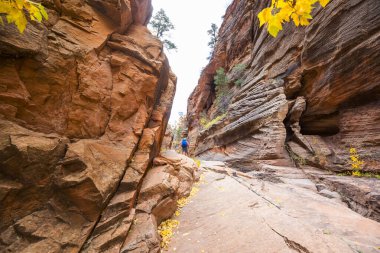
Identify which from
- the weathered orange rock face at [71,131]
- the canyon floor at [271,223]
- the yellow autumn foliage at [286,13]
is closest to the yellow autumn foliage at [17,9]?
the weathered orange rock face at [71,131]

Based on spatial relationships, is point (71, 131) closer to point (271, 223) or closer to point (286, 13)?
point (286, 13)

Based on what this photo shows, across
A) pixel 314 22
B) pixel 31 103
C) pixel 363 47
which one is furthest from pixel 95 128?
pixel 314 22

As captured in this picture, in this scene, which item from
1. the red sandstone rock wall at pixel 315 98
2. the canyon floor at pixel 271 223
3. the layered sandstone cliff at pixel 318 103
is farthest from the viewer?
the red sandstone rock wall at pixel 315 98

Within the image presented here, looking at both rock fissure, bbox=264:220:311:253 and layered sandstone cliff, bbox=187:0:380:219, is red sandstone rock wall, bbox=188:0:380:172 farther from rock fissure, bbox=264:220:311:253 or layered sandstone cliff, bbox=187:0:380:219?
rock fissure, bbox=264:220:311:253

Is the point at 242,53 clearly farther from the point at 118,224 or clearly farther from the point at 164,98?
the point at 118,224

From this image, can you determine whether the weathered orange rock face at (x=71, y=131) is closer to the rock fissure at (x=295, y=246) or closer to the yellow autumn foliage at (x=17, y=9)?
the yellow autumn foliage at (x=17, y=9)

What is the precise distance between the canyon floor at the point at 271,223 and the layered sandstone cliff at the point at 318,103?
59.4 inches

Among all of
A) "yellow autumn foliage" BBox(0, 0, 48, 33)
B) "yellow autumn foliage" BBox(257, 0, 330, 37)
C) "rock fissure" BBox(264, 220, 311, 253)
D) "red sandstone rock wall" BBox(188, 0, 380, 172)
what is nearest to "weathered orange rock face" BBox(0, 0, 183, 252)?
"yellow autumn foliage" BBox(0, 0, 48, 33)

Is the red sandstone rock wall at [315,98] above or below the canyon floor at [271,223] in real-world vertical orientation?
above

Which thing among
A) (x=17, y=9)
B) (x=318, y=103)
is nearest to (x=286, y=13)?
(x=17, y=9)

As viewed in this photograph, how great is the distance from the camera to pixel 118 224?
4227mm

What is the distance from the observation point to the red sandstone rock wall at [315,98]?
337 inches

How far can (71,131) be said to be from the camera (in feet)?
15.1

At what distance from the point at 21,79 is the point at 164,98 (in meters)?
4.94
